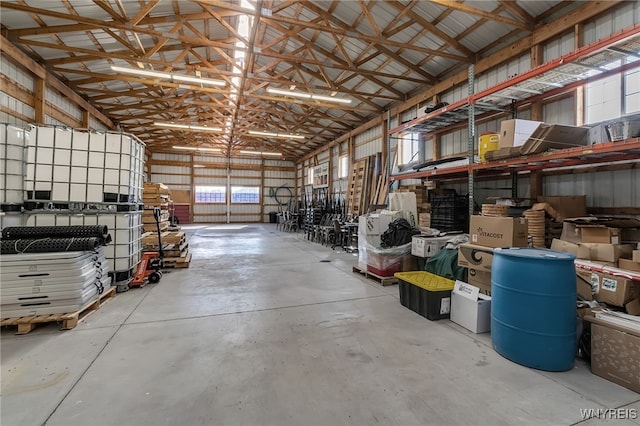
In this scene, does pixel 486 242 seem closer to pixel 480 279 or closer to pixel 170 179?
pixel 480 279

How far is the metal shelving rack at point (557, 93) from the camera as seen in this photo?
3220 mm

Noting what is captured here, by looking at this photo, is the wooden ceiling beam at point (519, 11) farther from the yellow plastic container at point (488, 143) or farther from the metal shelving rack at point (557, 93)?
the yellow plastic container at point (488, 143)

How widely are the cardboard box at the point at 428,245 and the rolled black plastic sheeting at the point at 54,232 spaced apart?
4.64 meters

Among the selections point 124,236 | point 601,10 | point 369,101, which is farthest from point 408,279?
point 369,101

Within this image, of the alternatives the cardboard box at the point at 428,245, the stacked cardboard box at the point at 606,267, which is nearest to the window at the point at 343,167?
the cardboard box at the point at 428,245

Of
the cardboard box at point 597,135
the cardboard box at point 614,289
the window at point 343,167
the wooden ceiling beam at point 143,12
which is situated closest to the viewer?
the cardboard box at point 614,289

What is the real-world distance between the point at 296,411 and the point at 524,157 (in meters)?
4.13

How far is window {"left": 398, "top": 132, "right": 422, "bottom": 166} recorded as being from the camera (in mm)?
8547

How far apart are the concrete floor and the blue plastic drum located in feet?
0.39

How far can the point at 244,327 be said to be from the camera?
322 centimetres

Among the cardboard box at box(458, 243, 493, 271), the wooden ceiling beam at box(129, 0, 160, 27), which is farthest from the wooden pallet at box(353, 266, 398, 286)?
the wooden ceiling beam at box(129, 0, 160, 27)

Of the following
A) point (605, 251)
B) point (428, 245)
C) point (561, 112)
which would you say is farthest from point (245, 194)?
point (605, 251)

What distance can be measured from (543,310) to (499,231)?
1.62 metres

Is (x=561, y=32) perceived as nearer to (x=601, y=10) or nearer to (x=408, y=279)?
(x=601, y=10)
